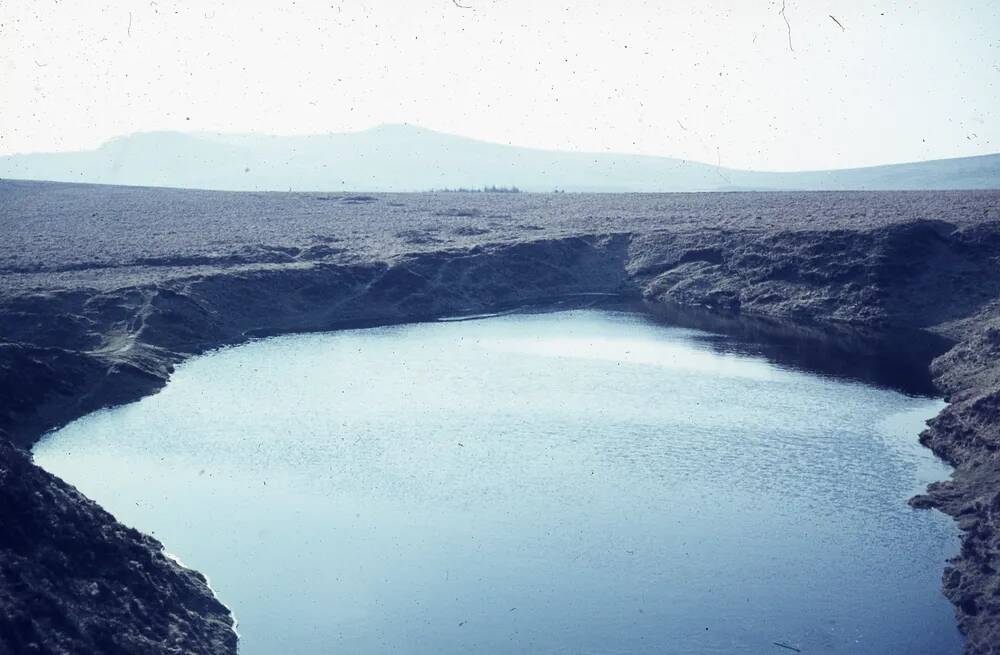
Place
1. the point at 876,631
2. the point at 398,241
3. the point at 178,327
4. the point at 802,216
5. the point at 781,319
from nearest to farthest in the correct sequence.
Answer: the point at 876,631 < the point at 178,327 < the point at 781,319 < the point at 398,241 < the point at 802,216

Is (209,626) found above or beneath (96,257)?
beneath

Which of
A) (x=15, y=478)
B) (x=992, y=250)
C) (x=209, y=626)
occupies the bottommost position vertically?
(x=209, y=626)

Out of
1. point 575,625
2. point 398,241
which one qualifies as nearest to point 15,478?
point 575,625

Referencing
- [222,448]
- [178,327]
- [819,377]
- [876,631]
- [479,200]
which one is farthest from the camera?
[479,200]

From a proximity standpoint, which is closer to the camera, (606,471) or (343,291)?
(606,471)

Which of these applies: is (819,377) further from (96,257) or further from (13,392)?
(96,257)

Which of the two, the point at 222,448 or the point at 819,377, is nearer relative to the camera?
the point at 222,448
